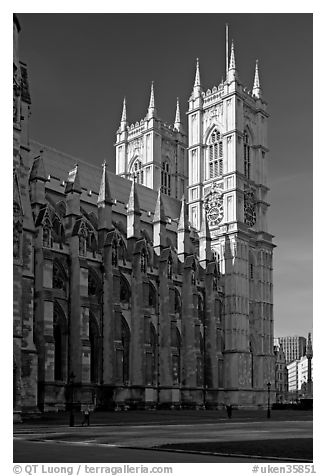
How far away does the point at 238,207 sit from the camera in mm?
79938

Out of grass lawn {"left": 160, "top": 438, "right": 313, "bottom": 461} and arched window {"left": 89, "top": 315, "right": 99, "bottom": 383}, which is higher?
arched window {"left": 89, "top": 315, "right": 99, "bottom": 383}

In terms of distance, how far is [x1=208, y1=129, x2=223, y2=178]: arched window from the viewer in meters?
82.8

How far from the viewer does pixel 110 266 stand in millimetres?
60906

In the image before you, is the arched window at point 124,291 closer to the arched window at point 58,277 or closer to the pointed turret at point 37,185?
the arched window at point 58,277

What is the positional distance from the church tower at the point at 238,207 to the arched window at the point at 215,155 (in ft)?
0.38

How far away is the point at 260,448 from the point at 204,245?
55.0 m

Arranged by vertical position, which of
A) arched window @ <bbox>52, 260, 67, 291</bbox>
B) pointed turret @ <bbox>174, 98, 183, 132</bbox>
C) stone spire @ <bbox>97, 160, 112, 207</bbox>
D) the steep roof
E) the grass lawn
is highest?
pointed turret @ <bbox>174, 98, 183, 132</bbox>

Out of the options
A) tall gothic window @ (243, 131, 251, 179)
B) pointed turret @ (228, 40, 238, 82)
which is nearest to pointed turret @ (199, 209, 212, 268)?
tall gothic window @ (243, 131, 251, 179)

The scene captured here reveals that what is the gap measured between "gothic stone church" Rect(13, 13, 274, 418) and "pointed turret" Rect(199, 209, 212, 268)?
0.41ft

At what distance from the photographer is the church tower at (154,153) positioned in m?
89.4

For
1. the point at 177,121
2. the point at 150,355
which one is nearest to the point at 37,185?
the point at 150,355

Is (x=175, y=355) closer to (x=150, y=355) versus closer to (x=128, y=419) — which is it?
(x=150, y=355)

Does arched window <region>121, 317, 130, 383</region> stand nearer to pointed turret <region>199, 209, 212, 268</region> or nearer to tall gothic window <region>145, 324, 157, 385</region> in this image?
A: tall gothic window <region>145, 324, 157, 385</region>

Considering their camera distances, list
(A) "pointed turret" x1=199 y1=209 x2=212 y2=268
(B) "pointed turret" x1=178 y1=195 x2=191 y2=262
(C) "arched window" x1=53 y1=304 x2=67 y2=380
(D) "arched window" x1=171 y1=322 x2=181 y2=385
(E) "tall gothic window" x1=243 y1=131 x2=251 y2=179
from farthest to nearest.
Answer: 1. (E) "tall gothic window" x1=243 y1=131 x2=251 y2=179
2. (A) "pointed turret" x1=199 y1=209 x2=212 y2=268
3. (B) "pointed turret" x1=178 y1=195 x2=191 y2=262
4. (D) "arched window" x1=171 y1=322 x2=181 y2=385
5. (C) "arched window" x1=53 y1=304 x2=67 y2=380
